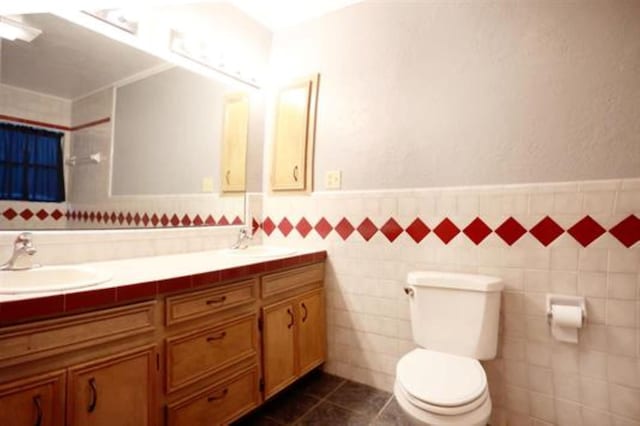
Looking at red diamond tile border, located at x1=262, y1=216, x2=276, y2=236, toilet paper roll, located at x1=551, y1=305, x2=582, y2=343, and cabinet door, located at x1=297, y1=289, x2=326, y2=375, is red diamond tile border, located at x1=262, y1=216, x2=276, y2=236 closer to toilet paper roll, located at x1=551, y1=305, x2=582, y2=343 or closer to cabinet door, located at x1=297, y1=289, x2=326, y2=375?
cabinet door, located at x1=297, y1=289, x2=326, y2=375

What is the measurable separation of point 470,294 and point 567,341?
449 mm

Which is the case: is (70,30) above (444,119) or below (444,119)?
above

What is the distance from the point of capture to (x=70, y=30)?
1.53 meters

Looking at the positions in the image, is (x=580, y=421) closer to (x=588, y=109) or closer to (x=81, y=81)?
(x=588, y=109)

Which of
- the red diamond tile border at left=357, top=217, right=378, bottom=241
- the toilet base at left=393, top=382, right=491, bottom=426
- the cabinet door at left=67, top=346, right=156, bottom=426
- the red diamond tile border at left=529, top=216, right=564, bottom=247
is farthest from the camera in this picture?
the red diamond tile border at left=357, top=217, right=378, bottom=241

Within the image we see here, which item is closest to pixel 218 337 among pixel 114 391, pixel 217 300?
pixel 217 300

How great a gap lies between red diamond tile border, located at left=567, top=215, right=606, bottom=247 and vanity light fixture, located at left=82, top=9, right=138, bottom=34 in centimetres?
241

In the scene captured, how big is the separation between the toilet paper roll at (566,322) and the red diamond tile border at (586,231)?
1.00ft

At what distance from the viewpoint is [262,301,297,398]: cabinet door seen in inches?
66.3

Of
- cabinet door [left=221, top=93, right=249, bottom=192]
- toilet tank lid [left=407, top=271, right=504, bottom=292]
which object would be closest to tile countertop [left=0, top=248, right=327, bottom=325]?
cabinet door [left=221, top=93, right=249, bottom=192]

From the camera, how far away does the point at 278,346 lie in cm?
177

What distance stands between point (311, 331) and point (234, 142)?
4.65 feet

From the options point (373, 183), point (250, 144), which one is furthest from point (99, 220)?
point (373, 183)

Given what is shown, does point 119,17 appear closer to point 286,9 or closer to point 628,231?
point 286,9
